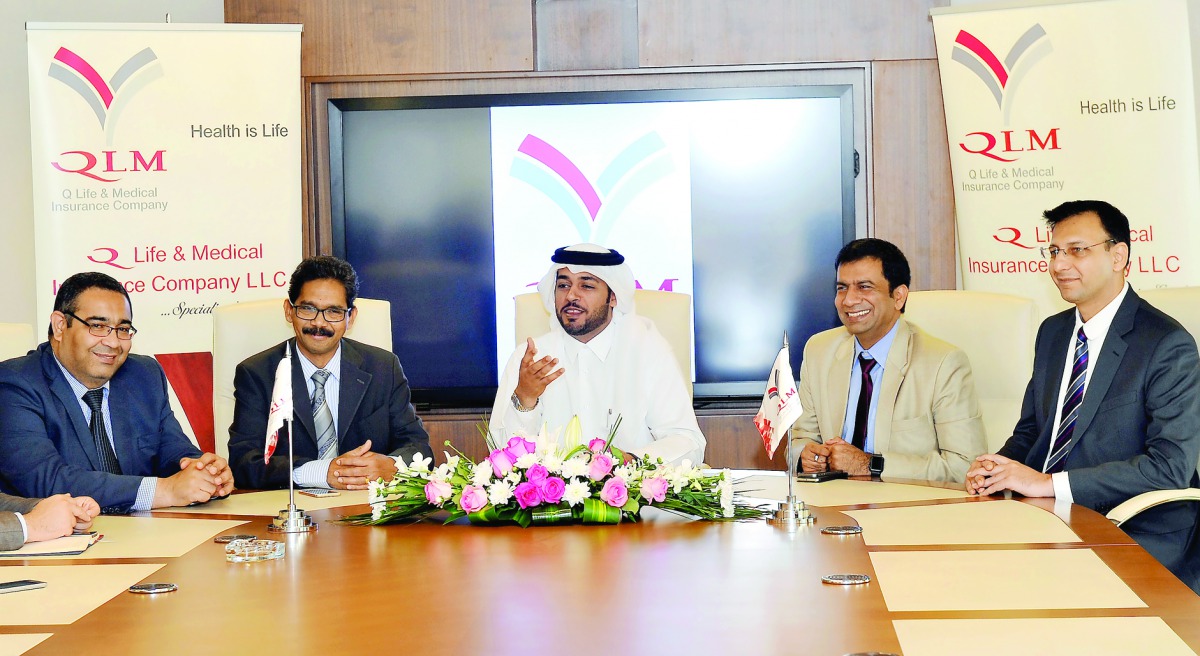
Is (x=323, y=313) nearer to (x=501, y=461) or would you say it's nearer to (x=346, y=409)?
(x=346, y=409)

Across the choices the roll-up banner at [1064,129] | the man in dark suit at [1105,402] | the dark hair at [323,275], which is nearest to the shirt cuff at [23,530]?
the dark hair at [323,275]

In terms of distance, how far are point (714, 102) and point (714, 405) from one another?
1.54 m

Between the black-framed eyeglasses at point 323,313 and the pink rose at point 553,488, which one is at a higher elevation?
the black-framed eyeglasses at point 323,313

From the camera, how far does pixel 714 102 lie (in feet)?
19.2

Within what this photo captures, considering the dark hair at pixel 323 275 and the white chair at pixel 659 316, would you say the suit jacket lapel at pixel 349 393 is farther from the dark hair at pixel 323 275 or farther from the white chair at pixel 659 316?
the white chair at pixel 659 316

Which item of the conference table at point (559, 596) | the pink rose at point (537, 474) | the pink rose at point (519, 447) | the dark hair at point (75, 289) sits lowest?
the conference table at point (559, 596)

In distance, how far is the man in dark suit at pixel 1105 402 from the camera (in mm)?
3070

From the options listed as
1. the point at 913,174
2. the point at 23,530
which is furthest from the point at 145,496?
the point at 913,174

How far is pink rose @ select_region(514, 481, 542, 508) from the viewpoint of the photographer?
8.79 feet

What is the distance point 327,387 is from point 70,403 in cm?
91

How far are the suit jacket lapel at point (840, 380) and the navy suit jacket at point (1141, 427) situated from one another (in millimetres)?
715

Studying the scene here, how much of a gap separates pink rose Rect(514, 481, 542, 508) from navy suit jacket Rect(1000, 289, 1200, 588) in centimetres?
143

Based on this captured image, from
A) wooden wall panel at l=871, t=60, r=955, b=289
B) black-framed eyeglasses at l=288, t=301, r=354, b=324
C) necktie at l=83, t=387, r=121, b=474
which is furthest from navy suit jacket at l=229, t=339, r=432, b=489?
wooden wall panel at l=871, t=60, r=955, b=289

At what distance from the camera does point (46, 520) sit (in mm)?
2629
